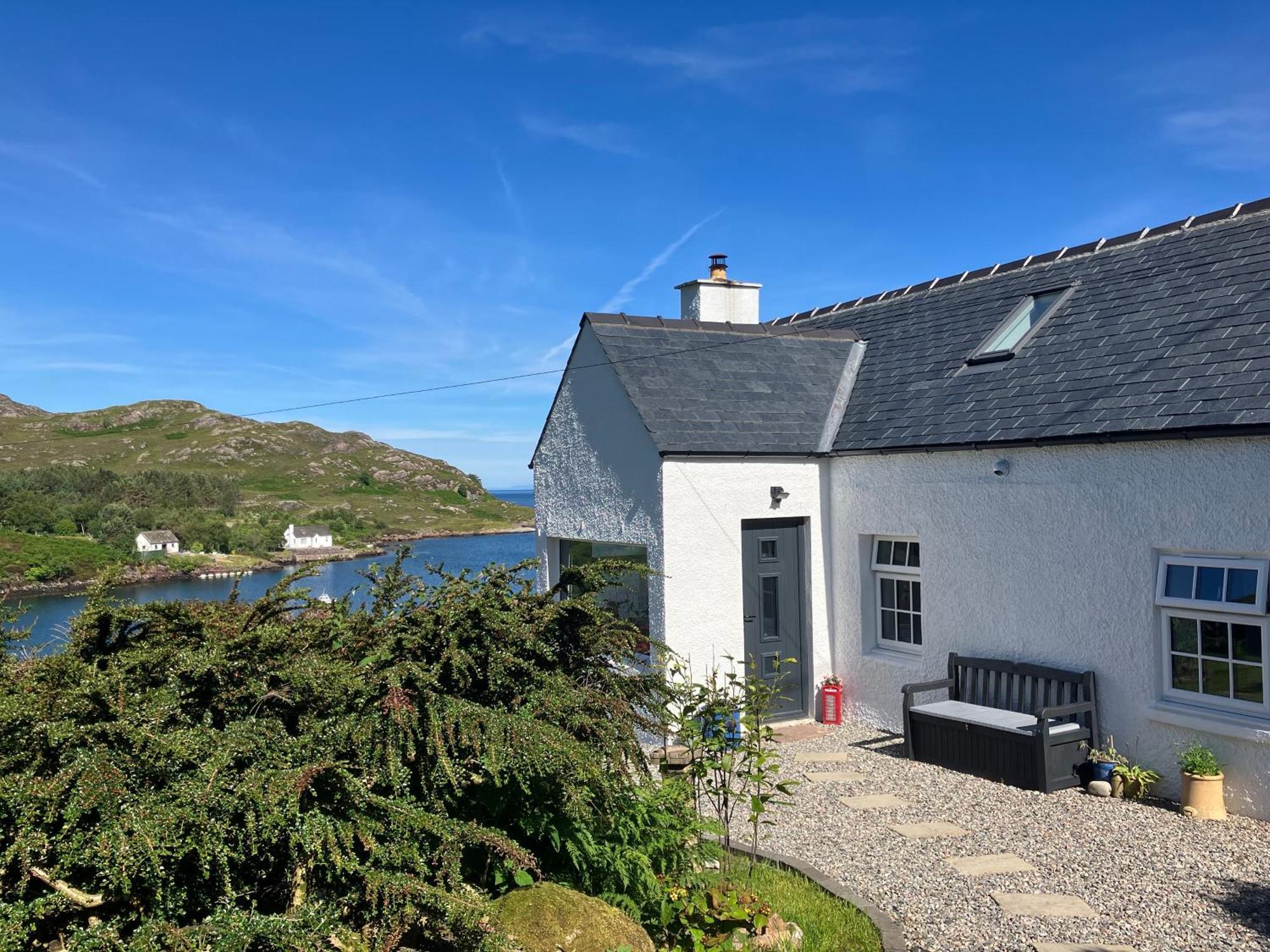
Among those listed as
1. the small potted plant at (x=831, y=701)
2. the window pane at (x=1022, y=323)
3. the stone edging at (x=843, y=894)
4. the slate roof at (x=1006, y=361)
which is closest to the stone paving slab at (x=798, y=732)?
the small potted plant at (x=831, y=701)

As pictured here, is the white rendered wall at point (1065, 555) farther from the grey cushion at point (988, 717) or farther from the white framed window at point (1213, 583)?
the grey cushion at point (988, 717)

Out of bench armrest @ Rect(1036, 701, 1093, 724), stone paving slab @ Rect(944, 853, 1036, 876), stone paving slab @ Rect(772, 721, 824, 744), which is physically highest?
bench armrest @ Rect(1036, 701, 1093, 724)

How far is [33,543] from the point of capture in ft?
130

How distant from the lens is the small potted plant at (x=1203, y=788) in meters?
7.45

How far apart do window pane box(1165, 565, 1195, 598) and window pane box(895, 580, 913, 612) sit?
321 centimetres

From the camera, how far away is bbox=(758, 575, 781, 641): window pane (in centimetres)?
1122

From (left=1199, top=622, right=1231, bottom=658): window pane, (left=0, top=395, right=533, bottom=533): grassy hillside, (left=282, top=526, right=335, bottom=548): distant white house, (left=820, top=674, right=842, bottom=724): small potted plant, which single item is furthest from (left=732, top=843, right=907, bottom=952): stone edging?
(left=0, top=395, right=533, bottom=533): grassy hillside

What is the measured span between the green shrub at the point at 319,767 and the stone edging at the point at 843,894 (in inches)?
52.6

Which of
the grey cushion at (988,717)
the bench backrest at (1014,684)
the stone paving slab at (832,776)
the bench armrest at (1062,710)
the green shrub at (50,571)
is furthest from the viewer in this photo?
the green shrub at (50,571)

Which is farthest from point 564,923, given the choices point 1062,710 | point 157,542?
point 157,542

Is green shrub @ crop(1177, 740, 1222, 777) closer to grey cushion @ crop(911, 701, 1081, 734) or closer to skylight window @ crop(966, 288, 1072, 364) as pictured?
grey cushion @ crop(911, 701, 1081, 734)

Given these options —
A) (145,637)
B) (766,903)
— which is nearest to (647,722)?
(766,903)

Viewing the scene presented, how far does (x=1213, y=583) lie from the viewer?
7719mm

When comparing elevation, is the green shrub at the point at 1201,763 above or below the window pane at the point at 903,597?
below
